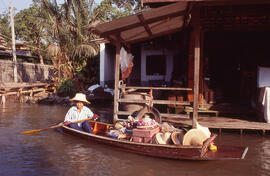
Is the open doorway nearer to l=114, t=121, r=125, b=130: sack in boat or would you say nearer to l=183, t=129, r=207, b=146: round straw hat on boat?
l=114, t=121, r=125, b=130: sack in boat

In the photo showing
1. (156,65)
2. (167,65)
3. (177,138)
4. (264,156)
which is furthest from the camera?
(156,65)

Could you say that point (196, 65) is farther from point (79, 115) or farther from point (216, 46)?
point (216, 46)

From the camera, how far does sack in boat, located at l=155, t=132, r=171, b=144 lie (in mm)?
6340

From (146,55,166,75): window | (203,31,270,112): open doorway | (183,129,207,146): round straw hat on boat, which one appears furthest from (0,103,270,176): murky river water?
(146,55,166,75): window

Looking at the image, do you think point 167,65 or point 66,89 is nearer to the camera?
point 167,65

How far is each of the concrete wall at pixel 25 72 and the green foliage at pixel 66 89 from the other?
211 inches

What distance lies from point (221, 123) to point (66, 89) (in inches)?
481

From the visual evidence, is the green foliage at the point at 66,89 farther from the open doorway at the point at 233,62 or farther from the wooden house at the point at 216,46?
the open doorway at the point at 233,62

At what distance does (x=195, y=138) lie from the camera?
19.4ft

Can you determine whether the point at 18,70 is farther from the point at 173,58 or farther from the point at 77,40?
the point at 173,58

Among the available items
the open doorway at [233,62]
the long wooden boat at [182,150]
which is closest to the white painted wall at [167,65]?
the open doorway at [233,62]

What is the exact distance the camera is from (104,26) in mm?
7879

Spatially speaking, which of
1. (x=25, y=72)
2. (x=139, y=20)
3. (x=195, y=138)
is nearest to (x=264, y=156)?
(x=195, y=138)

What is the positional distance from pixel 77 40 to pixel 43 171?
15.6 m
